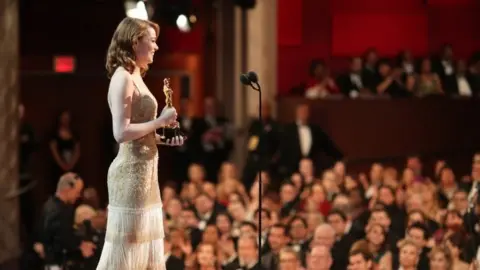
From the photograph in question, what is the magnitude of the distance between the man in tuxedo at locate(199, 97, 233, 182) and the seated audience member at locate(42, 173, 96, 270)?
5.53 metres

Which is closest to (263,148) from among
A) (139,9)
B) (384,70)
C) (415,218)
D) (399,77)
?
(384,70)

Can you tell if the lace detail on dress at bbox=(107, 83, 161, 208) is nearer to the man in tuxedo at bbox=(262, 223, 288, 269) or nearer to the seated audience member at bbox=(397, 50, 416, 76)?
the man in tuxedo at bbox=(262, 223, 288, 269)

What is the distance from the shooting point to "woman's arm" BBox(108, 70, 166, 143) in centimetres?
536

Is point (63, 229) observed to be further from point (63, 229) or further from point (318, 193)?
point (318, 193)

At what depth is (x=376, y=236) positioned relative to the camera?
33.1 ft

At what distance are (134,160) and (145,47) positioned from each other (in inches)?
20.9

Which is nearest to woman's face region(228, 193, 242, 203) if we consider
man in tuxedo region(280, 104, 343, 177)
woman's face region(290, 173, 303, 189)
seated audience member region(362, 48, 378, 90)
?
woman's face region(290, 173, 303, 189)

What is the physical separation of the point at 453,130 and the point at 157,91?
422 centimetres

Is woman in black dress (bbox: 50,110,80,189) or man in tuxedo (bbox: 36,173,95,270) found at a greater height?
woman in black dress (bbox: 50,110,80,189)

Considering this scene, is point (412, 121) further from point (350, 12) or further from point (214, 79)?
point (214, 79)

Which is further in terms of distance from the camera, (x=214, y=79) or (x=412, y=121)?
(x=214, y=79)

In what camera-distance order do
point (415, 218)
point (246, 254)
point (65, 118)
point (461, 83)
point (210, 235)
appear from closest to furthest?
point (246, 254) → point (210, 235) → point (415, 218) → point (65, 118) → point (461, 83)

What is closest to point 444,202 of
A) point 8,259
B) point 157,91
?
point 8,259

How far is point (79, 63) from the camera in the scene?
55.4ft
